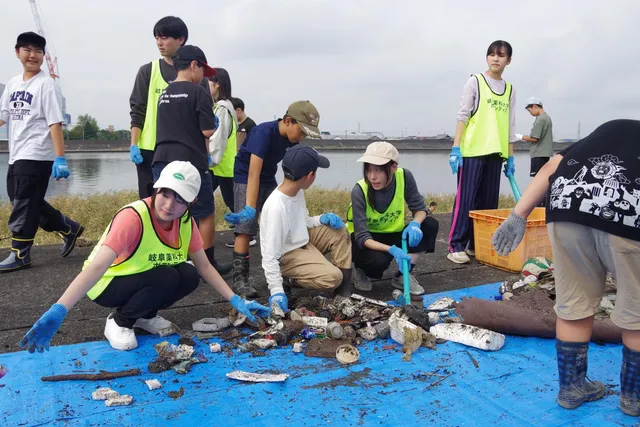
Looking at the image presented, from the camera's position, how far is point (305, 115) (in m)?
3.59

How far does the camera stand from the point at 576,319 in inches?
83.8

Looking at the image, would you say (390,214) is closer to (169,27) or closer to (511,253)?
(511,253)

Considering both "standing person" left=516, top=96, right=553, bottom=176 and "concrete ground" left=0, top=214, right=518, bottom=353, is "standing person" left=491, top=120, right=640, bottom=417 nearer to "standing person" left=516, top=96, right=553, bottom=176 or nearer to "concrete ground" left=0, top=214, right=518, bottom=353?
"concrete ground" left=0, top=214, right=518, bottom=353

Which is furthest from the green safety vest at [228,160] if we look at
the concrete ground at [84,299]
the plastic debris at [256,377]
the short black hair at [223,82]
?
the plastic debris at [256,377]

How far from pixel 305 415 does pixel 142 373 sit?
2.86ft

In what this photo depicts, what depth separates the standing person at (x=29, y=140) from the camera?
430 cm

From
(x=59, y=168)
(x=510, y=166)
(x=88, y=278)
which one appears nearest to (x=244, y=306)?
(x=88, y=278)

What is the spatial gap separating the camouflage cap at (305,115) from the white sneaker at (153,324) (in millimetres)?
1563

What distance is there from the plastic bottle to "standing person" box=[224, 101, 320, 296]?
139 cm

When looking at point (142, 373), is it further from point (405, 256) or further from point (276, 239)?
point (405, 256)

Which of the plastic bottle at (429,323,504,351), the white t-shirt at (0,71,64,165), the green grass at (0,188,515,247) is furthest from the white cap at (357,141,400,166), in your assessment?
the green grass at (0,188,515,247)

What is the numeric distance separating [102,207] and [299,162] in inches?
217

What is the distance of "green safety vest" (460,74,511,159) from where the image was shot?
4.71 meters

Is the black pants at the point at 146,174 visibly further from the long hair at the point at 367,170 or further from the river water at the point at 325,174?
the river water at the point at 325,174
